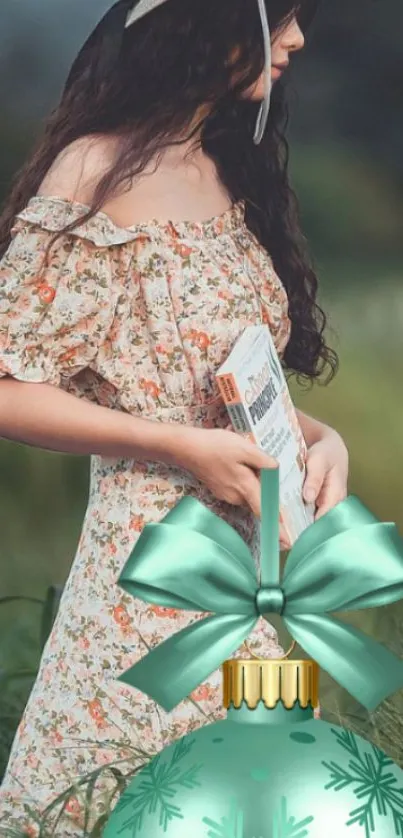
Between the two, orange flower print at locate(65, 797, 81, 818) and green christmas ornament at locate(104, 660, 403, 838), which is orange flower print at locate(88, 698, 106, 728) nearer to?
orange flower print at locate(65, 797, 81, 818)

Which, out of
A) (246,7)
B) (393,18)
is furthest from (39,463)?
(393,18)

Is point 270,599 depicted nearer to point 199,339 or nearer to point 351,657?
point 351,657

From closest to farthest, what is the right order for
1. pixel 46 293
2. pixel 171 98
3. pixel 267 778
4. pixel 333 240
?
1. pixel 267 778
2. pixel 46 293
3. pixel 171 98
4. pixel 333 240

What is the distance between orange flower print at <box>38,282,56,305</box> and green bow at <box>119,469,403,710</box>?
73cm

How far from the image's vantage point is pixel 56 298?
1421mm

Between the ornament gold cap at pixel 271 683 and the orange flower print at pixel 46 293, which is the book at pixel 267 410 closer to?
the orange flower print at pixel 46 293

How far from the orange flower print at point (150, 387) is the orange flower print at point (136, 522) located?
12 centimetres

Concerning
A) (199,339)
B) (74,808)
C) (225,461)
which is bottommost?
(74,808)

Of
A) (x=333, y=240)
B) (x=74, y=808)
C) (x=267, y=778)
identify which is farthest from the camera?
(x=333, y=240)

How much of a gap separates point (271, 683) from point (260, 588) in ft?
0.15

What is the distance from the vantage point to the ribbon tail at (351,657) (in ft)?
2.34

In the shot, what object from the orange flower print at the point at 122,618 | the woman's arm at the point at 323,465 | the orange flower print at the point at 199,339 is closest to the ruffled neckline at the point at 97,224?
the orange flower print at the point at 199,339

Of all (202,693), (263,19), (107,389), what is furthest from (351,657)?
(263,19)

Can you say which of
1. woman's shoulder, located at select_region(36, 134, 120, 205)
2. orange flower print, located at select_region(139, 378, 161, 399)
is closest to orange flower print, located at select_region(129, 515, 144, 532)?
orange flower print, located at select_region(139, 378, 161, 399)
